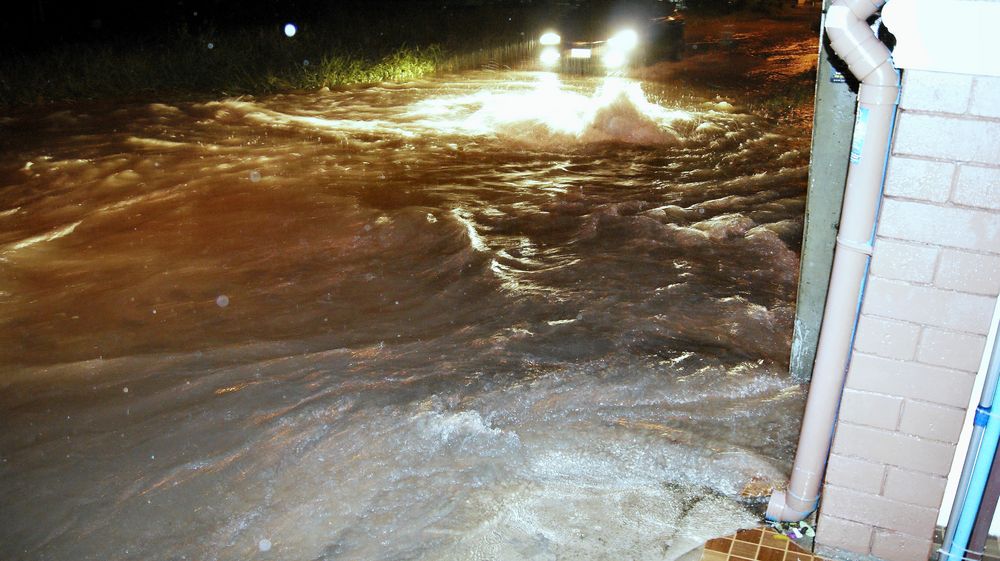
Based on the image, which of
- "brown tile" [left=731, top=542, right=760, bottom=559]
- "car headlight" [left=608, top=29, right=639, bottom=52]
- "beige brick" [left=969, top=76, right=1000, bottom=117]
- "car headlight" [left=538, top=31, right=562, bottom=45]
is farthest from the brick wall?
"car headlight" [left=538, top=31, right=562, bottom=45]

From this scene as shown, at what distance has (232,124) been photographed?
508 inches

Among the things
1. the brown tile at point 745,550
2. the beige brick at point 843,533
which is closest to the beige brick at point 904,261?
the beige brick at point 843,533

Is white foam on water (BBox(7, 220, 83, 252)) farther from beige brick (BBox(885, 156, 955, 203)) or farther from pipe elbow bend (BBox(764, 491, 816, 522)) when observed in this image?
beige brick (BBox(885, 156, 955, 203))

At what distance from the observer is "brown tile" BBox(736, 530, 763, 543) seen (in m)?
3.08

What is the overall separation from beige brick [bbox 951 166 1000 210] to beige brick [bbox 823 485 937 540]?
1.13 m

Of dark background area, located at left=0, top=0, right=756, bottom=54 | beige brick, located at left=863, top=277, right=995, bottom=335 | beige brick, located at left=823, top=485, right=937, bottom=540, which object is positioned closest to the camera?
→ beige brick, located at left=863, top=277, right=995, bottom=335

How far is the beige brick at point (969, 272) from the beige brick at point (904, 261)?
29 mm

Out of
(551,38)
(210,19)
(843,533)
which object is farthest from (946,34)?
(210,19)

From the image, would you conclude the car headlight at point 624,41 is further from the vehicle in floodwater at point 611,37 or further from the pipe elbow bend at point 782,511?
the pipe elbow bend at point 782,511

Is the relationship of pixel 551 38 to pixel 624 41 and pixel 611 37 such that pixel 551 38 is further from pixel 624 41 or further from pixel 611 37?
pixel 624 41

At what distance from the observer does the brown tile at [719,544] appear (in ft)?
9.97

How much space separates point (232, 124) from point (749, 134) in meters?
8.48

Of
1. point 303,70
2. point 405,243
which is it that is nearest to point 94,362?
point 405,243

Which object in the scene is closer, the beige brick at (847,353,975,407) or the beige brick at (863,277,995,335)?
the beige brick at (863,277,995,335)
